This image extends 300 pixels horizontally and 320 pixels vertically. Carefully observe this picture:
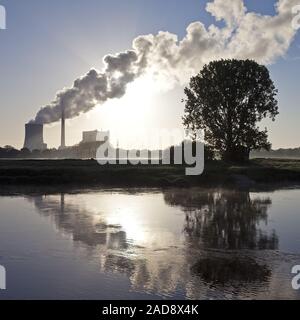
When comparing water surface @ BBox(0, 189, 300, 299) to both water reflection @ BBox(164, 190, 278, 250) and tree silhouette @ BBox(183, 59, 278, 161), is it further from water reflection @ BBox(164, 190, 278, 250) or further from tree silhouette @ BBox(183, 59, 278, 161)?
tree silhouette @ BBox(183, 59, 278, 161)

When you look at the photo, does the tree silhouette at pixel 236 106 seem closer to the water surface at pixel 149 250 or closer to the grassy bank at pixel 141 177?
the grassy bank at pixel 141 177

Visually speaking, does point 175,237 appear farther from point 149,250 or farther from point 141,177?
point 141,177

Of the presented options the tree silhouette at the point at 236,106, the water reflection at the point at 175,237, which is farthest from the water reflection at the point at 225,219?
the tree silhouette at the point at 236,106

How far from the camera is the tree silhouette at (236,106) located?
2694 inches

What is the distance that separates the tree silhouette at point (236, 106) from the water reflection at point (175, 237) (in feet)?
104

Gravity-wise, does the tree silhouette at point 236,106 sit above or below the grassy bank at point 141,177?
above

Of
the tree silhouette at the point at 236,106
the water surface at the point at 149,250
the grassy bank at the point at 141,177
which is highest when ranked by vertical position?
the tree silhouette at the point at 236,106

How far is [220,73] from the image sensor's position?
6931 cm

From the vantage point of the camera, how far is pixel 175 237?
21141 mm

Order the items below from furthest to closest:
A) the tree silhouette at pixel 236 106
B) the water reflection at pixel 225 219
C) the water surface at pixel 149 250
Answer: the tree silhouette at pixel 236 106, the water reflection at pixel 225 219, the water surface at pixel 149 250

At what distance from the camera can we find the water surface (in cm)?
1325
